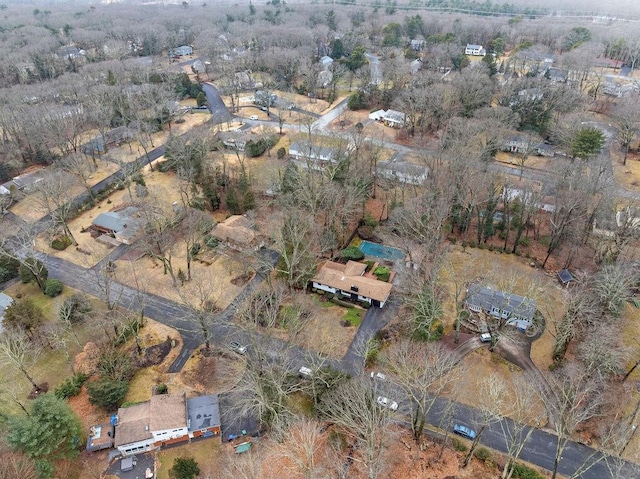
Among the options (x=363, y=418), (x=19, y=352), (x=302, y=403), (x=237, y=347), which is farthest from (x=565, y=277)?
(x=19, y=352)

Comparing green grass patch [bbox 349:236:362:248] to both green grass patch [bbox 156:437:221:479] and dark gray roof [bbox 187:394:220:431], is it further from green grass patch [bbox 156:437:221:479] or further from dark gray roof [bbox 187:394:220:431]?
green grass patch [bbox 156:437:221:479]

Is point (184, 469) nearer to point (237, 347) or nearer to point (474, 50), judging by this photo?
point (237, 347)

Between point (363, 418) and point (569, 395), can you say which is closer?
point (363, 418)

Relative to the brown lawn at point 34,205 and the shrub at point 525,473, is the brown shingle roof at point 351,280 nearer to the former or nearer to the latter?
the shrub at point 525,473

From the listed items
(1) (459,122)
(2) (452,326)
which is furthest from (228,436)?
(1) (459,122)

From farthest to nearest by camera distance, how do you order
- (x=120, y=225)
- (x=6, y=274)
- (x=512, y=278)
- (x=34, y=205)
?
(x=34, y=205) < (x=120, y=225) < (x=6, y=274) < (x=512, y=278)

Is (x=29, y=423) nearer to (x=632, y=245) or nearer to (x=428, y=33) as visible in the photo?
(x=632, y=245)

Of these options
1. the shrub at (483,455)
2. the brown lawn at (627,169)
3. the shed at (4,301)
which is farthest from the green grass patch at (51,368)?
the brown lawn at (627,169)
